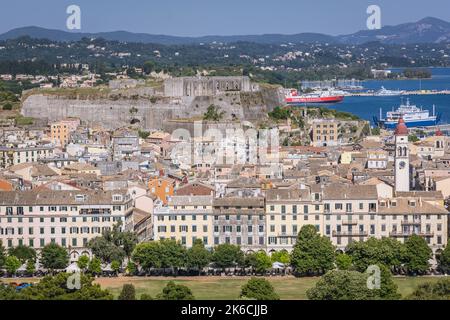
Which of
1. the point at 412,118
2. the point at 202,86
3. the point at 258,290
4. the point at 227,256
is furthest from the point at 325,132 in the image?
the point at 258,290

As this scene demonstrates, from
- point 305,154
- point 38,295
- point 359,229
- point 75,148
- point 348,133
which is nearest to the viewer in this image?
point 38,295

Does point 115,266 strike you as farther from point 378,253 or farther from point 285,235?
point 378,253

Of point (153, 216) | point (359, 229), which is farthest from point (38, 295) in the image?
point (359, 229)

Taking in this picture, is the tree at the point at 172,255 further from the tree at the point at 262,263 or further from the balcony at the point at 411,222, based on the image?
the balcony at the point at 411,222

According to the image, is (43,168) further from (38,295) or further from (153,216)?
(38,295)

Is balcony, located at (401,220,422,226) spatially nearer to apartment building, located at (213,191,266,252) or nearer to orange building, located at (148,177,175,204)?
apartment building, located at (213,191,266,252)
